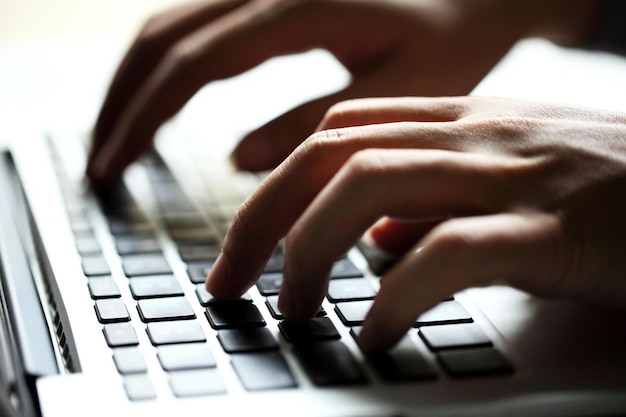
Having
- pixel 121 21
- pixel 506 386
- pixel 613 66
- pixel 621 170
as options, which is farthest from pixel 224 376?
pixel 121 21

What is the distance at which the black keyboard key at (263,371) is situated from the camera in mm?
399

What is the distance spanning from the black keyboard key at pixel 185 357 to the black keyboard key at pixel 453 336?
0.37ft

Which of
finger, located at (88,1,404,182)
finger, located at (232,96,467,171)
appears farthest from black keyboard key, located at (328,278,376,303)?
finger, located at (88,1,404,182)

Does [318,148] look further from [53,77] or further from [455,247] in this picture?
[53,77]

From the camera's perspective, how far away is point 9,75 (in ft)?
2.92

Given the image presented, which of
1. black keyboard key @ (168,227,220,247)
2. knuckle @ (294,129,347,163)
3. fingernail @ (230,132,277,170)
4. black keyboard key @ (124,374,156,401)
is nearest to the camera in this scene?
black keyboard key @ (124,374,156,401)

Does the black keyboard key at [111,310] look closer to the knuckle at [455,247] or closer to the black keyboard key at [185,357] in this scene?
the black keyboard key at [185,357]

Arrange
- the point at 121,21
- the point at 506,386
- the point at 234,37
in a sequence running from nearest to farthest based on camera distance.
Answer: the point at 506,386 < the point at 234,37 < the point at 121,21

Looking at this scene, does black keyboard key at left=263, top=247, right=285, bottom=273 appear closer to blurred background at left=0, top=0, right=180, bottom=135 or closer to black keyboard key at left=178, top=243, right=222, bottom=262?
black keyboard key at left=178, top=243, right=222, bottom=262

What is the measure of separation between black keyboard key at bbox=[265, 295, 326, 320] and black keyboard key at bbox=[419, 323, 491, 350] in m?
0.06

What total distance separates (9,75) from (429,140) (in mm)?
559

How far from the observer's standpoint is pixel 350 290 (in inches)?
20.1

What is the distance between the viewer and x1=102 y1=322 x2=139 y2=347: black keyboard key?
43 cm

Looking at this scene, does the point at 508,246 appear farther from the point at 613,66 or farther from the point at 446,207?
the point at 613,66
